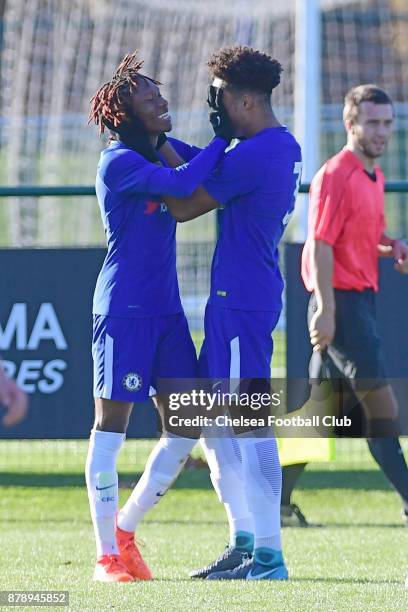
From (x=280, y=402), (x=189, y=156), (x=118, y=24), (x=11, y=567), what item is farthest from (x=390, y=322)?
(x=118, y=24)

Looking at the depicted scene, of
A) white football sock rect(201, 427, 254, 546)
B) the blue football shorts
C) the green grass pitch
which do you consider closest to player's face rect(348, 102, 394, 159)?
the blue football shorts

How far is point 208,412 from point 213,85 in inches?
59.1

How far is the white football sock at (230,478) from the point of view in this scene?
6.52 metres

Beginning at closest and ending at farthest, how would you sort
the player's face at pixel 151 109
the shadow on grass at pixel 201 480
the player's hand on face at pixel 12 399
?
the player's hand on face at pixel 12 399 < the player's face at pixel 151 109 < the shadow on grass at pixel 201 480

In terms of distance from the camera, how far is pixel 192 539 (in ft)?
25.6

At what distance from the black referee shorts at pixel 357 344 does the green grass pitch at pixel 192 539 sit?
2.99 ft

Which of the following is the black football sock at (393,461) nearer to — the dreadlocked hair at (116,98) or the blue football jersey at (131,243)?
the blue football jersey at (131,243)

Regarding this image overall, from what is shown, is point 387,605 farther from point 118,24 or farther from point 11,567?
point 118,24

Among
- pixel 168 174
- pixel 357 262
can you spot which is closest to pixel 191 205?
pixel 168 174

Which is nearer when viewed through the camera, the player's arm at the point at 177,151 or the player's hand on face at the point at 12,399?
the player's hand on face at the point at 12,399

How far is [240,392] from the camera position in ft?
20.4

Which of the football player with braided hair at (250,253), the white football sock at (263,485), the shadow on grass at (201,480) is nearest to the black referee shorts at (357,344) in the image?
the football player with braided hair at (250,253)

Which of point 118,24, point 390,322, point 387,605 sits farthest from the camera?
point 118,24

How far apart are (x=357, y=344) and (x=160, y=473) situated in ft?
3.60
